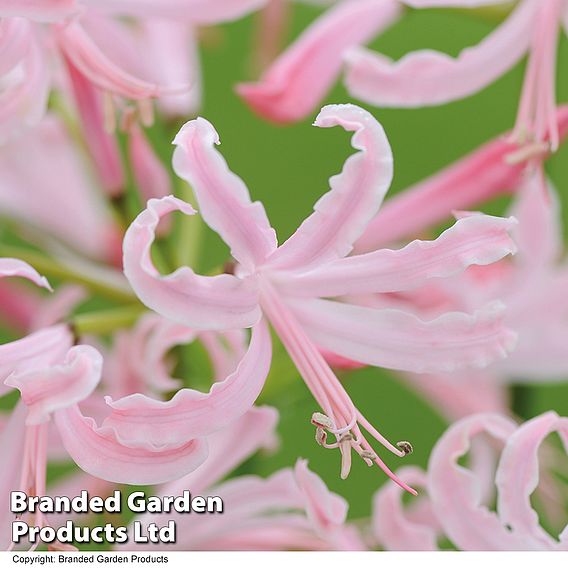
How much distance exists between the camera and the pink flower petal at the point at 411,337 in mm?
576

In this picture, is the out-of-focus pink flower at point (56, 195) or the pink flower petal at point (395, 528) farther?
the out-of-focus pink flower at point (56, 195)

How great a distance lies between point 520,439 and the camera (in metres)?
0.61

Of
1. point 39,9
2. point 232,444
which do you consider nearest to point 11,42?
point 39,9

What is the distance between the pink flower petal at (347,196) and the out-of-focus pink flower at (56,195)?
14.8 inches

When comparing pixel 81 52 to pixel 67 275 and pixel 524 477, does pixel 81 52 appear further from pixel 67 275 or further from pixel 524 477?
pixel 524 477

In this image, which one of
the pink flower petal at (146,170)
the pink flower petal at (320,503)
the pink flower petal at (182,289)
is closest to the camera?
the pink flower petal at (182,289)

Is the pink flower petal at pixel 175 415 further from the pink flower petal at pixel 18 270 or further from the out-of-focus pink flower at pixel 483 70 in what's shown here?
the out-of-focus pink flower at pixel 483 70

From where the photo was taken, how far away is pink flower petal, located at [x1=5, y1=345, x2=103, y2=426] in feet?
1.71

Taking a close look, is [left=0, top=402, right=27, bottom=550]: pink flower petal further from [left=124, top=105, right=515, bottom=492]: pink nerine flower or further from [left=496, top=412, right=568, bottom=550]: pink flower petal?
[left=496, top=412, right=568, bottom=550]: pink flower petal

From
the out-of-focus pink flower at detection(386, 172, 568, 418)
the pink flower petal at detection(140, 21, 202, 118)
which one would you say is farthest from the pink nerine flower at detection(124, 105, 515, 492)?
the pink flower petal at detection(140, 21, 202, 118)

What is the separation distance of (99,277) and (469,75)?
269 mm

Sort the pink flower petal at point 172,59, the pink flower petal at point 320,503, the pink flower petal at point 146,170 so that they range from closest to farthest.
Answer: the pink flower petal at point 320,503, the pink flower petal at point 146,170, the pink flower petal at point 172,59

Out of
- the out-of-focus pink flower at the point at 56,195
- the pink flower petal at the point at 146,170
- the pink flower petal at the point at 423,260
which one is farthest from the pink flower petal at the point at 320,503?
the out-of-focus pink flower at the point at 56,195

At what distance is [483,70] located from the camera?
2.21ft
